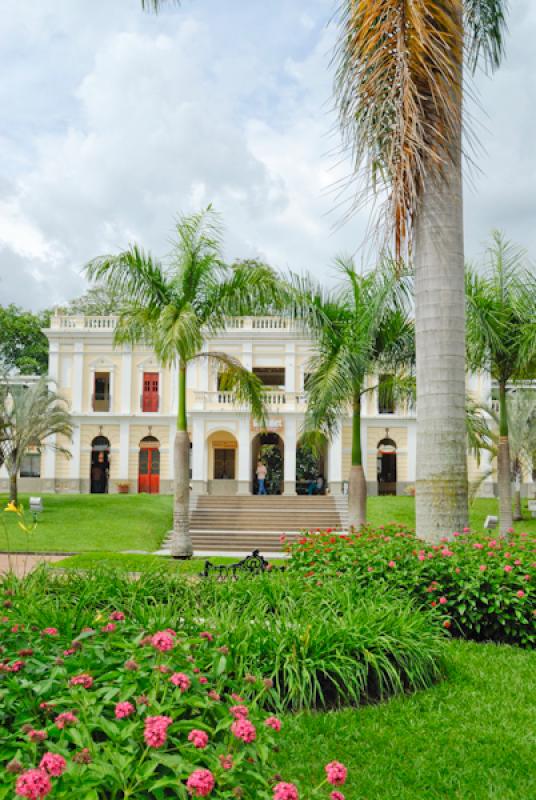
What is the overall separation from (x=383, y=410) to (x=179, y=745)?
30463mm

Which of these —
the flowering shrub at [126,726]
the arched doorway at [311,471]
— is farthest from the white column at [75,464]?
the flowering shrub at [126,726]

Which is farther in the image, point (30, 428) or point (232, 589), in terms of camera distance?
point (30, 428)

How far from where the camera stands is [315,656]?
4504 mm

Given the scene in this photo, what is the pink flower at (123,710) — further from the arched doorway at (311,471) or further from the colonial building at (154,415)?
the arched doorway at (311,471)

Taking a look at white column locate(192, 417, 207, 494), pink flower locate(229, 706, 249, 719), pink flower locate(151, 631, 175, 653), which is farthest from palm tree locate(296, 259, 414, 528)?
white column locate(192, 417, 207, 494)

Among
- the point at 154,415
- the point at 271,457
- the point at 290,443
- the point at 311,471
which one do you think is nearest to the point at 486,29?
the point at 290,443

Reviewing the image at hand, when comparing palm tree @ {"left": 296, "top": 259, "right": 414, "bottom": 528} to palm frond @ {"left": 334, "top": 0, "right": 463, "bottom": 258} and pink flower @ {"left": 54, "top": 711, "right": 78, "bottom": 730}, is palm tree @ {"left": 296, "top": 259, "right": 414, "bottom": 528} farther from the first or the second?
pink flower @ {"left": 54, "top": 711, "right": 78, "bottom": 730}

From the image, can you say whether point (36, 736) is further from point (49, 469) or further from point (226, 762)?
point (49, 469)

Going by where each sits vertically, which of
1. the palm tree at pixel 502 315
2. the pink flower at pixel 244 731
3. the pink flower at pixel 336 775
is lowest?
the pink flower at pixel 336 775

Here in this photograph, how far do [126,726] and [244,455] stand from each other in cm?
2718

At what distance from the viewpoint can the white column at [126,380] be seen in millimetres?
32469

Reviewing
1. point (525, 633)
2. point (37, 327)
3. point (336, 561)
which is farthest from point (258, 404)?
point (37, 327)

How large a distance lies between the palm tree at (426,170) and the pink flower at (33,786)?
16.9 ft

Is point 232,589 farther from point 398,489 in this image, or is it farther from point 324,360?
point 398,489
